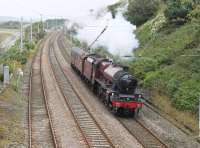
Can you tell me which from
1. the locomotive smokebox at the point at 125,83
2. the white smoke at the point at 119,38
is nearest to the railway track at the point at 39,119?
the locomotive smokebox at the point at 125,83

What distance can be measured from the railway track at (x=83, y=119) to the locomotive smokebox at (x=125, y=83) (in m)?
2.46

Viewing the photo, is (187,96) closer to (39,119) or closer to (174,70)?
(174,70)

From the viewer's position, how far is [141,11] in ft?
192

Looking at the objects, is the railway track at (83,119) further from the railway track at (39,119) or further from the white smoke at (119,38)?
the white smoke at (119,38)

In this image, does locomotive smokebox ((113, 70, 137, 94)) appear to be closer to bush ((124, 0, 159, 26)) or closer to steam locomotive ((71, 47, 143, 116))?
Answer: steam locomotive ((71, 47, 143, 116))

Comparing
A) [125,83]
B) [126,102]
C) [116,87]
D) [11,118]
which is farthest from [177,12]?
[11,118]

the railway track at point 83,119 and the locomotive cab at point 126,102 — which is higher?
the locomotive cab at point 126,102

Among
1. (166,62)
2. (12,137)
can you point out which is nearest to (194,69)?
(166,62)

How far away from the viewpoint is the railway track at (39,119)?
69.2 ft

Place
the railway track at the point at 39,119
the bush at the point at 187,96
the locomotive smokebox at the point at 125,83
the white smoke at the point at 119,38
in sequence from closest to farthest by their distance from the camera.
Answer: the railway track at the point at 39,119
the bush at the point at 187,96
the locomotive smokebox at the point at 125,83
the white smoke at the point at 119,38

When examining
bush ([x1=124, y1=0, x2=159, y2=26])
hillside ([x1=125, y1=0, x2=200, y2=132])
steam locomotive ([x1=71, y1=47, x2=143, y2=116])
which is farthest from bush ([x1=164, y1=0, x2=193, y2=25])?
bush ([x1=124, y1=0, x2=159, y2=26])

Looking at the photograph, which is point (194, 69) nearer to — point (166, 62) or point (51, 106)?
point (166, 62)

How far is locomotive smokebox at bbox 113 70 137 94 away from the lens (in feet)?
88.5

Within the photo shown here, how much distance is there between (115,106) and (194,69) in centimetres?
653
